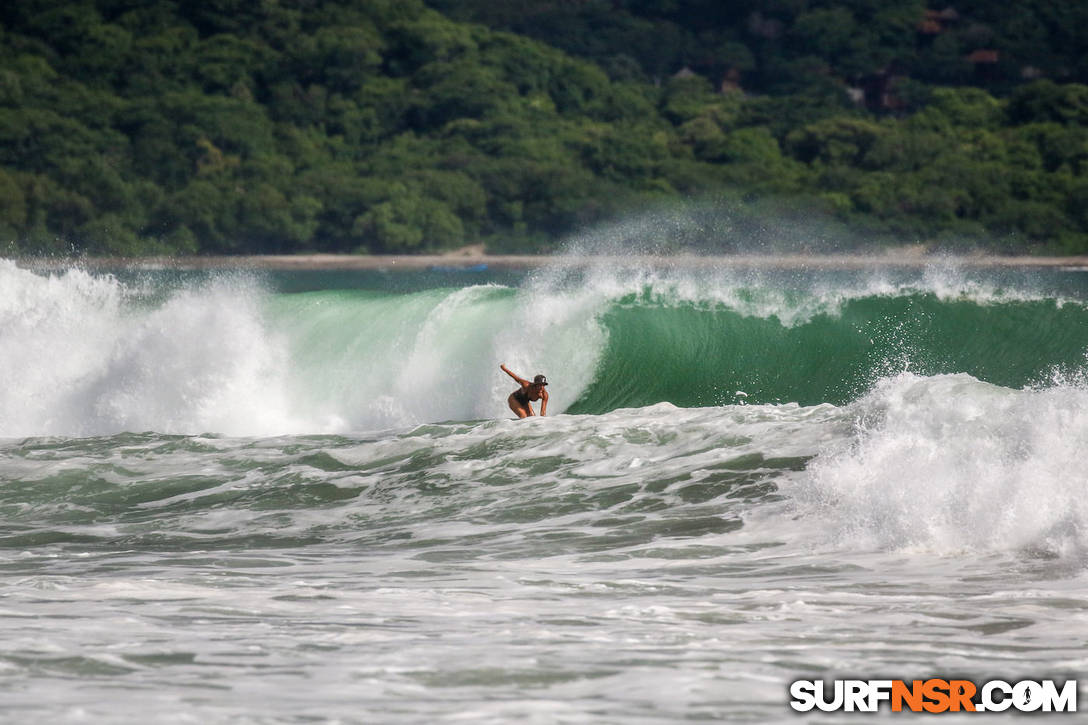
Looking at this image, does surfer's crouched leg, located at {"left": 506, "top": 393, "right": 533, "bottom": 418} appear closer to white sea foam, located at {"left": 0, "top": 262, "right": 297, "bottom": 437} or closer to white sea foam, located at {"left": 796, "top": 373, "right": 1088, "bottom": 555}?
white sea foam, located at {"left": 0, "top": 262, "right": 297, "bottom": 437}

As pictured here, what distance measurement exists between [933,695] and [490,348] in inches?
566

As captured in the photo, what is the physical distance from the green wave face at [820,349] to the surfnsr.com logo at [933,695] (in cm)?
1313

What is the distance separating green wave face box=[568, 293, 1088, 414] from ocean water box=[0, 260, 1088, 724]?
59mm

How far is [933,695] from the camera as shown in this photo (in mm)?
7773

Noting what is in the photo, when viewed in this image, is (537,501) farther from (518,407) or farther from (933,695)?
(933,695)

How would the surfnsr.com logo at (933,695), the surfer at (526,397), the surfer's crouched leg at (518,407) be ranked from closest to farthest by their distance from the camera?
the surfnsr.com logo at (933,695)
the surfer at (526,397)
the surfer's crouched leg at (518,407)

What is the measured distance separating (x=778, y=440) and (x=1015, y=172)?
86.5m

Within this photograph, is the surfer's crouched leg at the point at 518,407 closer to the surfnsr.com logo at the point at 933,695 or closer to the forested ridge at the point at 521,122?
the surfnsr.com logo at the point at 933,695

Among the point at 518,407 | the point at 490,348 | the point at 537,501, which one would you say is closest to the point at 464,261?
the point at 490,348

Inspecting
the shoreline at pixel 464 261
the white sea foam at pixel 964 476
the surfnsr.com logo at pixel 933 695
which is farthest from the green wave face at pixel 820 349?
the shoreline at pixel 464 261

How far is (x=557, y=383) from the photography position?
2145 cm

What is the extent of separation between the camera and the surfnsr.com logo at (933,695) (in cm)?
759

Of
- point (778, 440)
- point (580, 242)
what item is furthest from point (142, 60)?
point (778, 440)

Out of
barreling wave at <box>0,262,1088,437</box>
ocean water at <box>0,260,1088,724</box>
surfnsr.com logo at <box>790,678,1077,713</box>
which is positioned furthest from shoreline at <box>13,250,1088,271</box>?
surfnsr.com logo at <box>790,678,1077,713</box>
